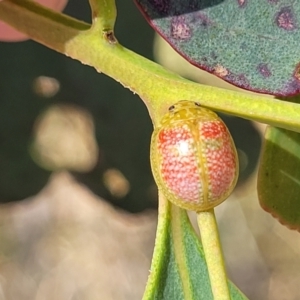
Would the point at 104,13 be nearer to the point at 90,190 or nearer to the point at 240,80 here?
the point at 240,80

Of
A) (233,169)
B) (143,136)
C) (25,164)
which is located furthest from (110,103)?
(233,169)

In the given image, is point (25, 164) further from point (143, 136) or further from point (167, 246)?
point (167, 246)

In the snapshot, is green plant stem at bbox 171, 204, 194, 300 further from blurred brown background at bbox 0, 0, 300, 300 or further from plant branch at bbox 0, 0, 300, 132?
blurred brown background at bbox 0, 0, 300, 300

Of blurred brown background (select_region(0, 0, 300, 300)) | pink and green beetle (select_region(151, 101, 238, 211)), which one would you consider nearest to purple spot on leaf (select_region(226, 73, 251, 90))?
pink and green beetle (select_region(151, 101, 238, 211))

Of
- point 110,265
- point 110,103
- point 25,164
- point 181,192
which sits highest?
point 181,192

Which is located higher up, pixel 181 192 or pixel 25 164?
pixel 181 192
